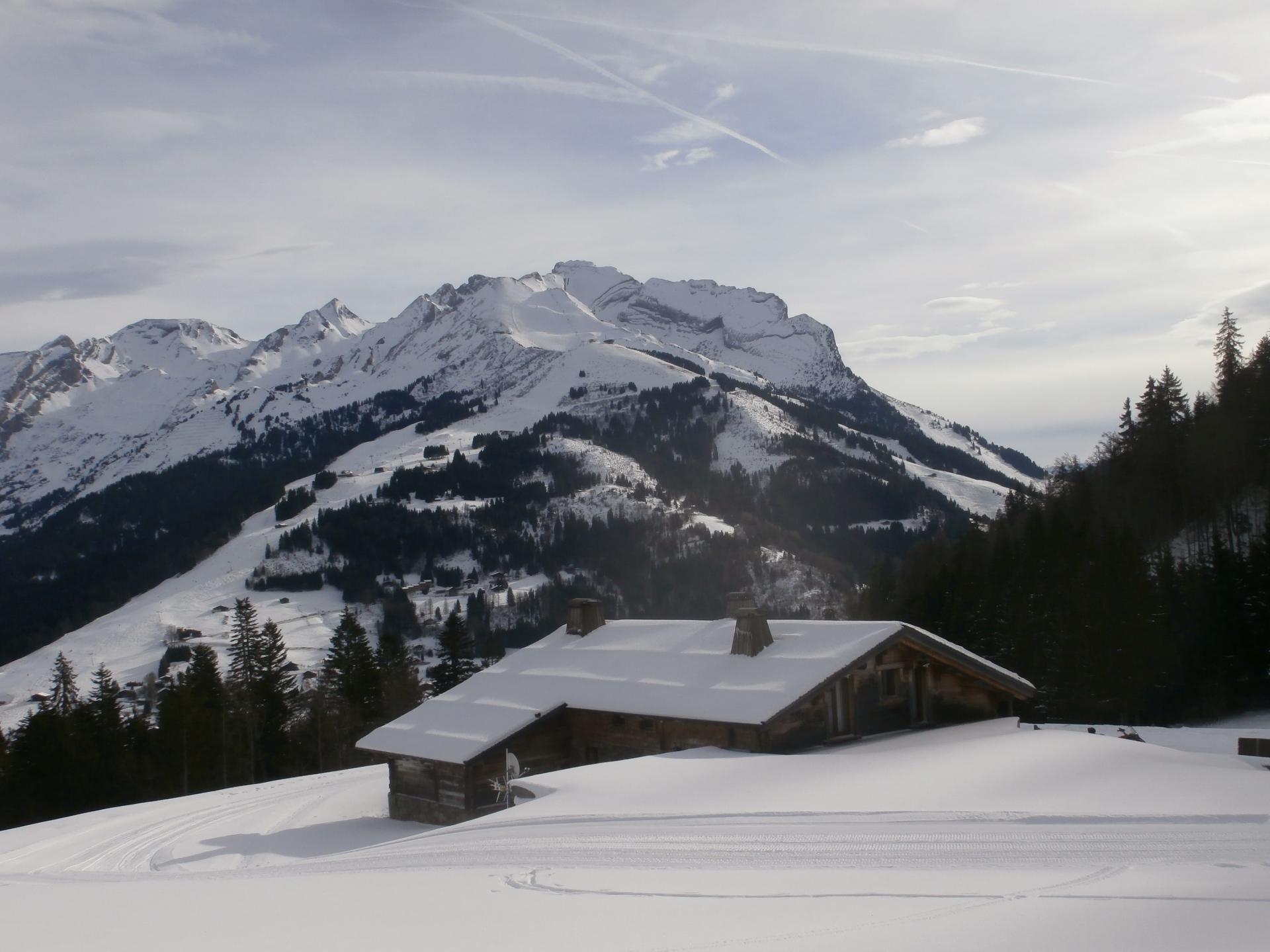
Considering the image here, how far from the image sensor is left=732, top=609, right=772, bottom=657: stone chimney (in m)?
23.7

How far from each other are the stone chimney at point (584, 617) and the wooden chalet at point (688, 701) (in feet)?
5.01

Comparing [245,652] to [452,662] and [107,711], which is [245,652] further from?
[452,662]

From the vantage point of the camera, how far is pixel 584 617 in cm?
3034

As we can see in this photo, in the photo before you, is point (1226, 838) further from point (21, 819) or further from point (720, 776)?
point (21, 819)

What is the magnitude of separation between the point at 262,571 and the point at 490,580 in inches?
1503

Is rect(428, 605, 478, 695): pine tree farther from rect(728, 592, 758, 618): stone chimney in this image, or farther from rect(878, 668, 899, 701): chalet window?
rect(878, 668, 899, 701): chalet window

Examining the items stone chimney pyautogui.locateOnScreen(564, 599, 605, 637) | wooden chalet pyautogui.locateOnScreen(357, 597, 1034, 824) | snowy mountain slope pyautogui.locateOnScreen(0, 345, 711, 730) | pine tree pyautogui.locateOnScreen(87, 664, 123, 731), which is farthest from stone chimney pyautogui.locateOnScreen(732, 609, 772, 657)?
snowy mountain slope pyautogui.locateOnScreen(0, 345, 711, 730)

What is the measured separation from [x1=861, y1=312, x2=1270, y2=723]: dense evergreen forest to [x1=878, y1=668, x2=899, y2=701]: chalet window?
78.7 ft

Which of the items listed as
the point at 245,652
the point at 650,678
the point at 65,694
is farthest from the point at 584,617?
the point at 65,694

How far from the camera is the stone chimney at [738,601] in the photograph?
26156 millimetres

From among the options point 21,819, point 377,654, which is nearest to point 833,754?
point 21,819

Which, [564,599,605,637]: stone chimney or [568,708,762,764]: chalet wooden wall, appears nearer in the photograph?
[568,708,762,764]: chalet wooden wall

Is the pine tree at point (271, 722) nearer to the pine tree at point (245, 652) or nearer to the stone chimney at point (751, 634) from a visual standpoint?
the pine tree at point (245, 652)

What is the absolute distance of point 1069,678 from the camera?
42688 millimetres
